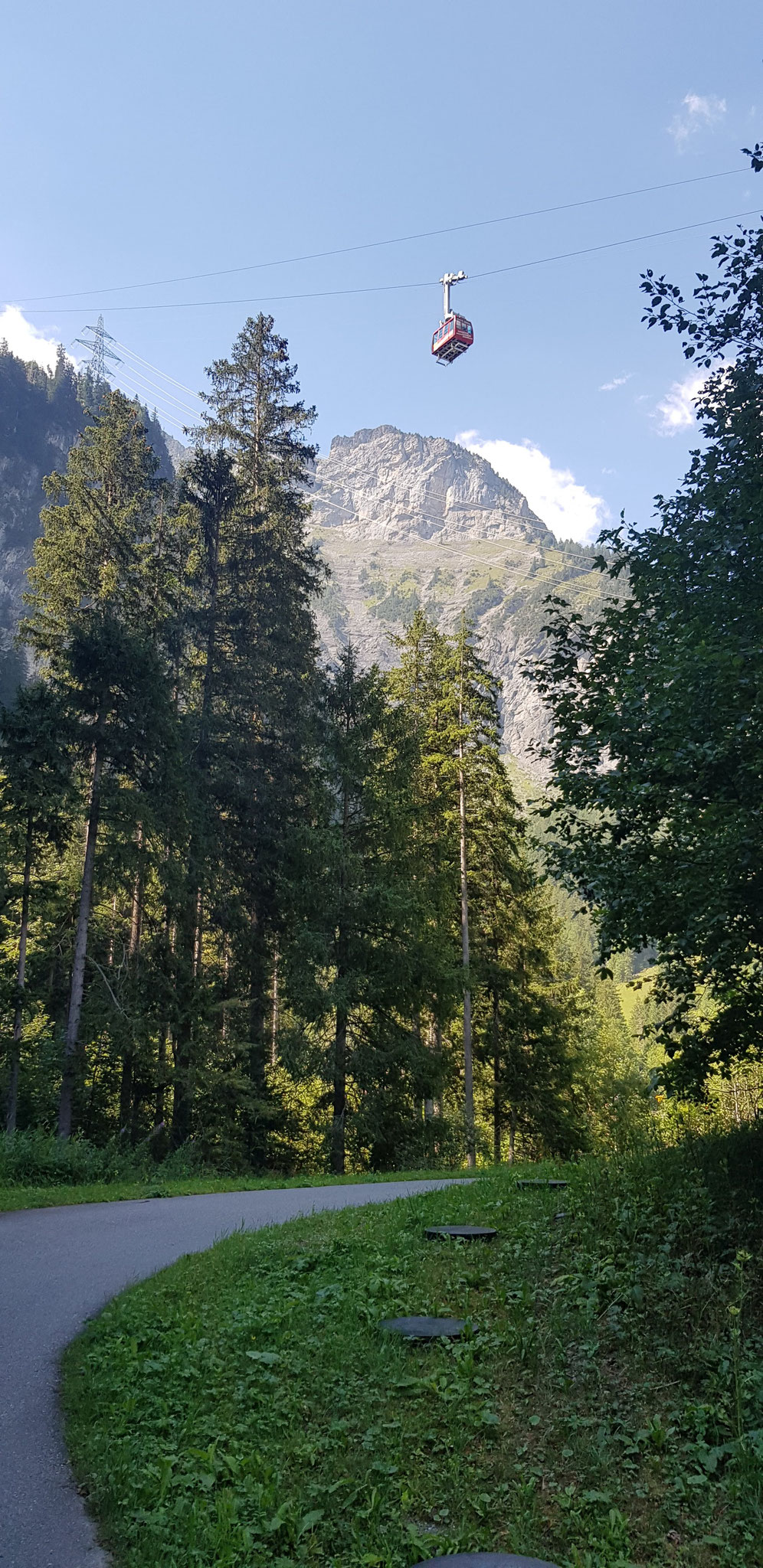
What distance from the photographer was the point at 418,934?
23234mm

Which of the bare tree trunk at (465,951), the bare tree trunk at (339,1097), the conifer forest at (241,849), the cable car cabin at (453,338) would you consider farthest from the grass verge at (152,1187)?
Result: the cable car cabin at (453,338)

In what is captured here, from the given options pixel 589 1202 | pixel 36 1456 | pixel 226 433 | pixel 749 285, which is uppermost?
pixel 226 433

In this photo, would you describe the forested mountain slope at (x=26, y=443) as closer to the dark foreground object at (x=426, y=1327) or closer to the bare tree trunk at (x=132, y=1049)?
the bare tree trunk at (x=132, y=1049)

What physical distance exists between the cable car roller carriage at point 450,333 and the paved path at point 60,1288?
32.3 meters

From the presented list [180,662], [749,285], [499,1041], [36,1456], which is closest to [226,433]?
[180,662]

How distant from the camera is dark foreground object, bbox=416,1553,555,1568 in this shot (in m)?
3.42

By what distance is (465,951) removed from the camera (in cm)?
2680

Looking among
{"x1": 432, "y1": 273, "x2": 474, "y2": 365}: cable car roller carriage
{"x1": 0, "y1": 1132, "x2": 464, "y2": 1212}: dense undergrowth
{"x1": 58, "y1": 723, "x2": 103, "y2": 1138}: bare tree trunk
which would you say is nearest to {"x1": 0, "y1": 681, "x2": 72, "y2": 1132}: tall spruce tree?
{"x1": 58, "y1": 723, "x2": 103, "y2": 1138}: bare tree trunk

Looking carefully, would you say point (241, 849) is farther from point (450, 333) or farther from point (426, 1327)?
point (450, 333)

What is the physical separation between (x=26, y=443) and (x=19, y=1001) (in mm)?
151276

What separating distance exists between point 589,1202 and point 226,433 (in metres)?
27.7

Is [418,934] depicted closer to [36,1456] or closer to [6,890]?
[6,890]

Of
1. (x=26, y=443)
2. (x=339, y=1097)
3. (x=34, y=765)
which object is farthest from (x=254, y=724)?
(x=26, y=443)

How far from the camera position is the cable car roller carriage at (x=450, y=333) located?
35.4 m
